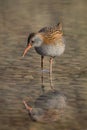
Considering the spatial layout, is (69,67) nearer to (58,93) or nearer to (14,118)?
(58,93)

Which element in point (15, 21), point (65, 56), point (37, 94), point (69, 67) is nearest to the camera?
point (37, 94)

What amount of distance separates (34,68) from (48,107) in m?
2.64

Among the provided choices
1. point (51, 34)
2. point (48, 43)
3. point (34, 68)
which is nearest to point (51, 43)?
point (48, 43)

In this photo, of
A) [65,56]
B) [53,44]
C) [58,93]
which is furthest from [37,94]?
[65,56]

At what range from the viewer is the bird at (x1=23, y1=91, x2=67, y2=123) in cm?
822

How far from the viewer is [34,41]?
36.2ft

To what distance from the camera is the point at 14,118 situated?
826 centimetres

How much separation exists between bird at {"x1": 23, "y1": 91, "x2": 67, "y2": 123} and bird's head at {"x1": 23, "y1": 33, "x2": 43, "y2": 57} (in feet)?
5.35

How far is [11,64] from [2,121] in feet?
11.6

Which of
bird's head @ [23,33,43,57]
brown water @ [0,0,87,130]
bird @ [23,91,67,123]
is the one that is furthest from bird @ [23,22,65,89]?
bird @ [23,91,67,123]

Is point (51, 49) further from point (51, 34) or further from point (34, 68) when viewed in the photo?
point (34, 68)

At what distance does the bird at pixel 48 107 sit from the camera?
8219 millimetres

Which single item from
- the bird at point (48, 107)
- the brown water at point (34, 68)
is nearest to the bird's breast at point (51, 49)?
the brown water at point (34, 68)

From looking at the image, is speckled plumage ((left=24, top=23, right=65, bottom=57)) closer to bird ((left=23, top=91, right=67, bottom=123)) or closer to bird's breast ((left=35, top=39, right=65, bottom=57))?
bird's breast ((left=35, top=39, right=65, bottom=57))
